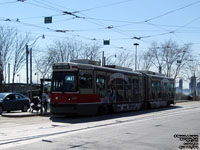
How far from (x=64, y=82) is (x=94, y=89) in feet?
6.45

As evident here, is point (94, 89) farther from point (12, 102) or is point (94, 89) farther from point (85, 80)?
point (12, 102)

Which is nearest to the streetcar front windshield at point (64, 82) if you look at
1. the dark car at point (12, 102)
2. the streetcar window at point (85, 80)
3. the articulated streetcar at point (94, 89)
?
the articulated streetcar at point (94, 89)

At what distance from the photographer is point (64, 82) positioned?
58.8 feet

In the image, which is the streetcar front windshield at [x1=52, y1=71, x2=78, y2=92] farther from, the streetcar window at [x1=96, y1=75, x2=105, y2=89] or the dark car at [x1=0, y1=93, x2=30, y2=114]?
the dark car at [x1=0, y1=93, x2=30, y2=114]

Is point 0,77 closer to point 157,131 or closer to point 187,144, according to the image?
point 157,131

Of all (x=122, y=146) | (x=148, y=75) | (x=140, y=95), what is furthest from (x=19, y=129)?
(x=148, y=75)

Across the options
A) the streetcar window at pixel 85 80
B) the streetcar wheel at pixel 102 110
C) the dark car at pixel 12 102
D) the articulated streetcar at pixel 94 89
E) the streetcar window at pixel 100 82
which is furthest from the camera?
the dark car at pixel 12 102

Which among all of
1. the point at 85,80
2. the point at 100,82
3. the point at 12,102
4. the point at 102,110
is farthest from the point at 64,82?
the point at 12,102

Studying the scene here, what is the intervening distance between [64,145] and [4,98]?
41.9 ft

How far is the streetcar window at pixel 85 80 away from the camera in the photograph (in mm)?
17844

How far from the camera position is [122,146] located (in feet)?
30.4

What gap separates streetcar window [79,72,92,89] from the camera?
58.5ft

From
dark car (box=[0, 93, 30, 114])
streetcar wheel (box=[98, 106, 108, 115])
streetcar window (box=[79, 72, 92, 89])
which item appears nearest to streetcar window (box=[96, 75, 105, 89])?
streetcar window (box=[79, 72, 92, 89])

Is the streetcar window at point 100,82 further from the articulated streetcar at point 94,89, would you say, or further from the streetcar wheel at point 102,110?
the streetcar wheel at point 102,110
